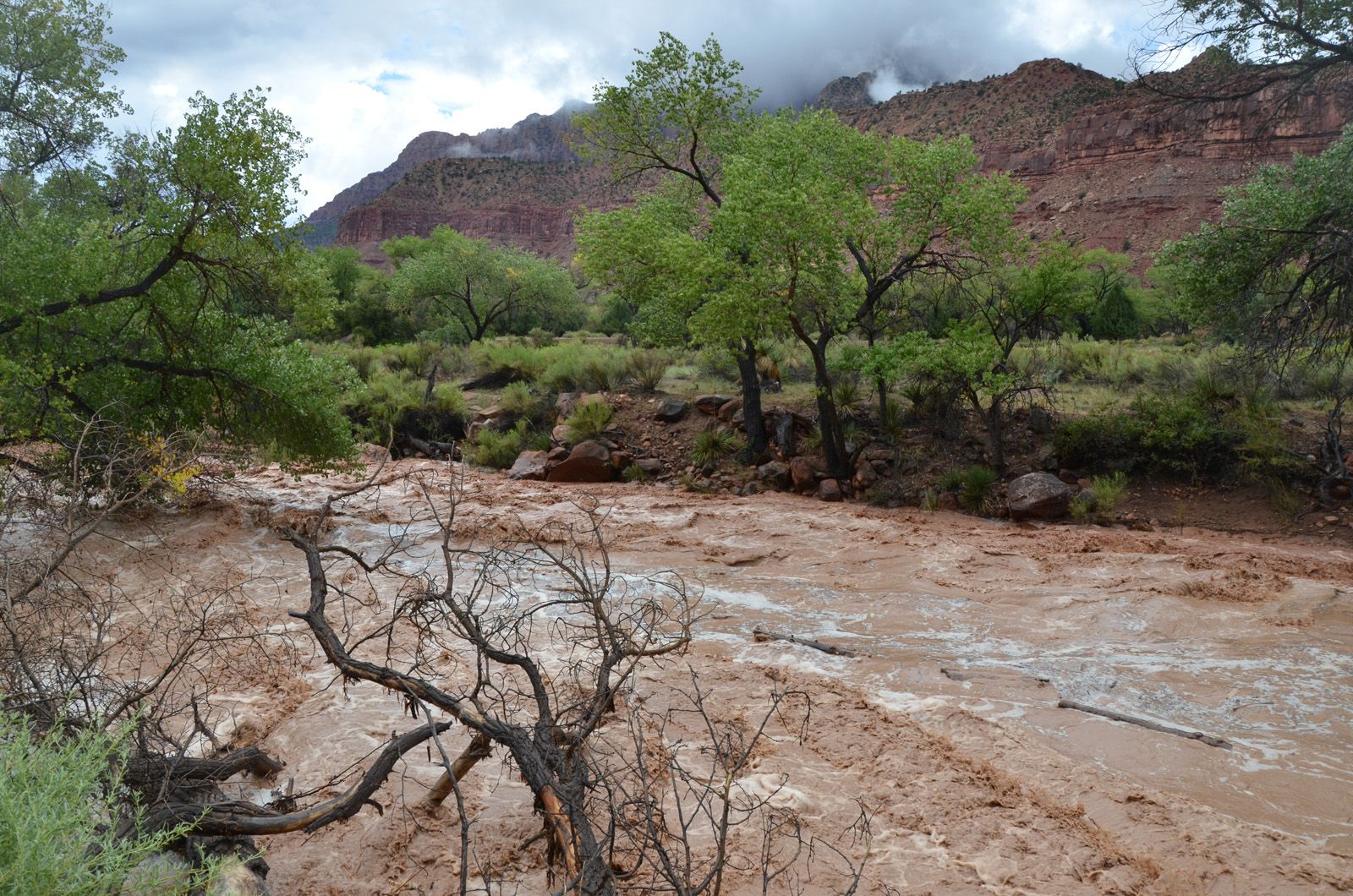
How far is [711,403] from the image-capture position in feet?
60.0

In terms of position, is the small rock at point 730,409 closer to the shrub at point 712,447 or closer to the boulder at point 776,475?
the shrub at point 712,447

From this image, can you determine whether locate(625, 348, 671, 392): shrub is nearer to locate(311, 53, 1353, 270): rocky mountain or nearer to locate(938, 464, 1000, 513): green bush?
locate(938, 464, 1000, 513): green bush

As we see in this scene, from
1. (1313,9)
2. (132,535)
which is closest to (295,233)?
(132,535)

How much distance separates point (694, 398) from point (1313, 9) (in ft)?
39.9

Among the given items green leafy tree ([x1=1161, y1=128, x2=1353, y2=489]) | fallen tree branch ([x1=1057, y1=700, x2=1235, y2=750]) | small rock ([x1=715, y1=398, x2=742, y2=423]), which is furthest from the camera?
small rock ([x1=715, y1=398, x2=742, y2=423])

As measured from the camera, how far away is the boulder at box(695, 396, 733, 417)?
18188 millimetres

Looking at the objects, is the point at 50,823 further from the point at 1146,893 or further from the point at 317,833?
the point at 1146,893

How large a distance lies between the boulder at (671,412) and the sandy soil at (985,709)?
6.33 m

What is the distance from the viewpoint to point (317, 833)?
431cm

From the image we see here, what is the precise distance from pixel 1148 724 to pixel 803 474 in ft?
31.2

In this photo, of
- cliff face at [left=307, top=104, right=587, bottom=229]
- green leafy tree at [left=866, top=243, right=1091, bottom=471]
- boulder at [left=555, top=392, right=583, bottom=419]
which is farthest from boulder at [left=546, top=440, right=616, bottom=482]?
cliff face at [left=307, top=104, right=587, bottom=229]

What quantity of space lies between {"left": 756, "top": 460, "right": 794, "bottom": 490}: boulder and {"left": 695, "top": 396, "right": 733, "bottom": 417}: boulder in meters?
2.66

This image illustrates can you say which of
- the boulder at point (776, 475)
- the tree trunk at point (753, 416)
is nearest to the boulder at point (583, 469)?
the tree trunk at point (753, 416)

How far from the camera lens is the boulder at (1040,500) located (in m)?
13.3
